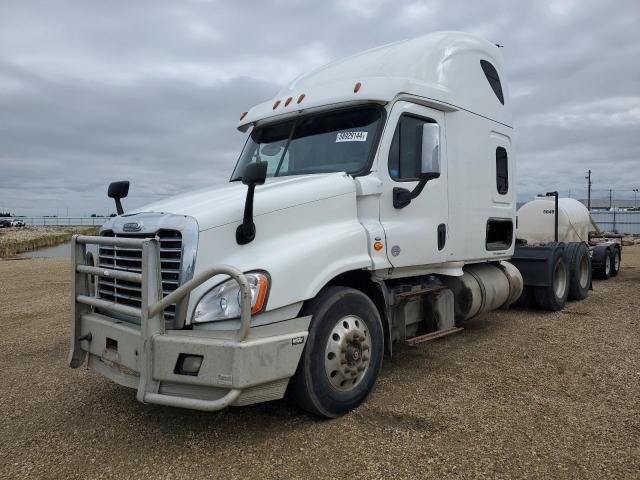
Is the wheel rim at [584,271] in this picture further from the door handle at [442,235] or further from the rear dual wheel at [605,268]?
the door handle at [442,235]

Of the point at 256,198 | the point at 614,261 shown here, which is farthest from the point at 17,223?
the point at 256,198

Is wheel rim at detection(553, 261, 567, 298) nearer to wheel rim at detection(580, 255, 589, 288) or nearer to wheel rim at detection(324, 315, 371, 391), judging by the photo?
wheel rim at detection(580, 255, 589, 288)

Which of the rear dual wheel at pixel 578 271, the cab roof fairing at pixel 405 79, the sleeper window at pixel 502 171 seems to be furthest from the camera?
the rear dual wheel at pixel 578 271

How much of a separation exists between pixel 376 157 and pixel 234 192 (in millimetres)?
1352

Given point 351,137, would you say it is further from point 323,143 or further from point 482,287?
point 482,287

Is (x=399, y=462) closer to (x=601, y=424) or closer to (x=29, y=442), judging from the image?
(x=601, y=424)

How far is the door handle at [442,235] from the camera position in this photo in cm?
547

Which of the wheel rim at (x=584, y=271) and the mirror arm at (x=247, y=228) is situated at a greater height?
the mirror arm at (x=247, y=228)

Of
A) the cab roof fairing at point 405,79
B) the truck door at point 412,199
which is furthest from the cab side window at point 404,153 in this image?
the cab roof fairing at point 405,79

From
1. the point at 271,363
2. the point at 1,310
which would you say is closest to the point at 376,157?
the point at 271,363

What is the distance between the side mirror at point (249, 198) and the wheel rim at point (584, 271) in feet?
27.0

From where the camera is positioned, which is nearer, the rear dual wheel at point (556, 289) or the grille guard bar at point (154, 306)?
the grille guard bar at point (154, 306)

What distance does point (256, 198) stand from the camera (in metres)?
3.92

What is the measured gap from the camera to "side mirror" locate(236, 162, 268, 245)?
11.4 ft
